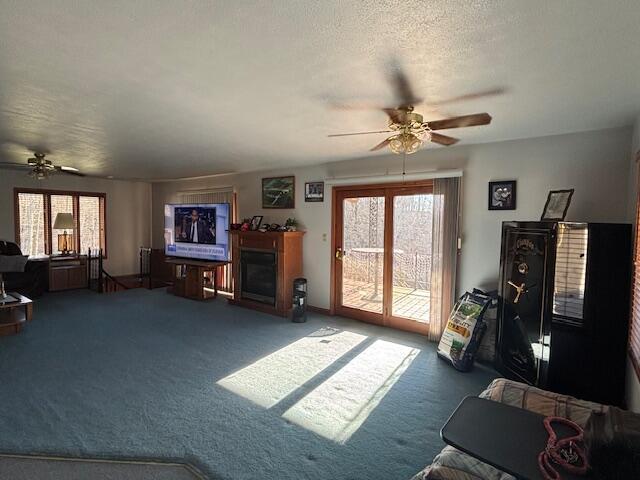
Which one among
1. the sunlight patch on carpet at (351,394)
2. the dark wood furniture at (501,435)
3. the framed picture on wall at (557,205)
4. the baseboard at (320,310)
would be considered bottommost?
the sunlight patch on carpet at (351,394)

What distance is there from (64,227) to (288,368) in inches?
227

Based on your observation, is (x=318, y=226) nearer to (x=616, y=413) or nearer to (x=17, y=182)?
(x=616, y=413)

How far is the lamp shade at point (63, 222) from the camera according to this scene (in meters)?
6.43

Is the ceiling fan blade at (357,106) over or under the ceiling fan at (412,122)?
over

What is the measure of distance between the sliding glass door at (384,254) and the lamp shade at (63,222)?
5298mm

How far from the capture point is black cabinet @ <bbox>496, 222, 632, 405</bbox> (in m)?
2.50

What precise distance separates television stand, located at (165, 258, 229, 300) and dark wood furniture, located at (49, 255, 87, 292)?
1.97 m

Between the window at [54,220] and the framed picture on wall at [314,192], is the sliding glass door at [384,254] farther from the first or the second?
the window at [54,220]

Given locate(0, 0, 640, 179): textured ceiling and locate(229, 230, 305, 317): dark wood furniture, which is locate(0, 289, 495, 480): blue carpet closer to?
locate(229, 230, 305, 317): dark wood furniture

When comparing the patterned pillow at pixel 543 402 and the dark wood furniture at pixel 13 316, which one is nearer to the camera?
the patterned pillow at pixel 543 402

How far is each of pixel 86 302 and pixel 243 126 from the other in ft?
15.1

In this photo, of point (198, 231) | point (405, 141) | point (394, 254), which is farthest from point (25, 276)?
point (405, 141)

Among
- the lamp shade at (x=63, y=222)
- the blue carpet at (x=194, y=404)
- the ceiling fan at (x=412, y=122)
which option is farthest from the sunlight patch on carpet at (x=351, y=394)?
the lamp shade at (x=63, y=222)

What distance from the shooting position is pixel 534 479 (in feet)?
3.15
